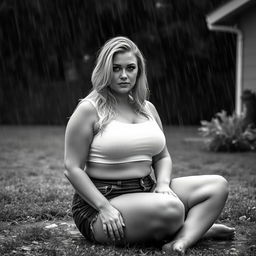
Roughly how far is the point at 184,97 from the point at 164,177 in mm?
16049

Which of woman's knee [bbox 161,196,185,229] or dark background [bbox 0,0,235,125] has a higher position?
dark background [bbox 0,0,235,125]

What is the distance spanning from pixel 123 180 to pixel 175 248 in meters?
0.59

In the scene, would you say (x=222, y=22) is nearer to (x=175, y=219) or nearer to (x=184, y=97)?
(x=184, y=97)

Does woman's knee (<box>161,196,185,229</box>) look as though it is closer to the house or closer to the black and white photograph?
the black and white photograph

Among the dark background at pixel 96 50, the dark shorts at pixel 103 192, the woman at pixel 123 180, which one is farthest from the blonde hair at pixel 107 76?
the dark background at pixel 96 50

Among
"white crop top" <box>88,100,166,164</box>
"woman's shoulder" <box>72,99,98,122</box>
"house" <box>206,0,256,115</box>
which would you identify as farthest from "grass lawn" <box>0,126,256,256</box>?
"house" <box>206,0,256,115</box>

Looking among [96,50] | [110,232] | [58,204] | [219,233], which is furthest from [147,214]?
[96,50]

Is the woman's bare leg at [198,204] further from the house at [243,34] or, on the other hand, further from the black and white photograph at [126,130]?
the house at [243,34]

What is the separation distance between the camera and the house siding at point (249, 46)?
38.4 ft

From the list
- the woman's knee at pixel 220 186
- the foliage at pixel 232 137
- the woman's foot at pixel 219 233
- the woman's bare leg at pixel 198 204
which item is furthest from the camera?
the foliage at pixel 232 137

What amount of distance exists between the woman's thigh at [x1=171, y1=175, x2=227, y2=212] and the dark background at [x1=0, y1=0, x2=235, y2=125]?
1434 centimetres

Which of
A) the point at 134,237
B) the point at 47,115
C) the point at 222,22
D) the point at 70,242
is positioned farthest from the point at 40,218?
the point at 47,115

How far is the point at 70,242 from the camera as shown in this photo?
380 centimetres

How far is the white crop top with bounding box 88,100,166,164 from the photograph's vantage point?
11.6ft
